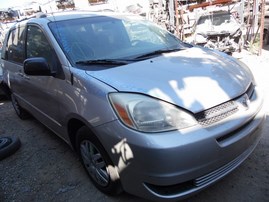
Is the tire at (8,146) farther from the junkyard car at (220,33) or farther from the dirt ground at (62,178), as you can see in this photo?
the junkyard car at (220,33)

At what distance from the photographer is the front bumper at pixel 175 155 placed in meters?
1.89

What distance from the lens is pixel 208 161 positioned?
6.53 feet

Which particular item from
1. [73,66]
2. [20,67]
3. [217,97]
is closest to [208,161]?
[217,97]

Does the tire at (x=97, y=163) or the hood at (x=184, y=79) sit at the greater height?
the hood at (x=184, y=79)

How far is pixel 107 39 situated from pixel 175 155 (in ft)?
5.41

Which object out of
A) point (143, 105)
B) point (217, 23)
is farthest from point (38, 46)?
point (217, 23)

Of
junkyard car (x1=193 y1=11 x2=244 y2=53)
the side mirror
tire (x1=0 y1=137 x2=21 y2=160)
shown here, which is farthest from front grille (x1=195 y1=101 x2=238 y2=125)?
junkyard car (x1=193 y1=11 x2=244 y2=53)

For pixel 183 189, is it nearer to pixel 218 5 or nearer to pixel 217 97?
pixel 217 97

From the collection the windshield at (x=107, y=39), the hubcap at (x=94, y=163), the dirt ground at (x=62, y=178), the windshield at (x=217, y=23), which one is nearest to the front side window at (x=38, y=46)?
the windshield at (x=107, y=39)

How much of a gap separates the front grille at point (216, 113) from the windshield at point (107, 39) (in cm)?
103

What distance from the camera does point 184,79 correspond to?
88.8 inches

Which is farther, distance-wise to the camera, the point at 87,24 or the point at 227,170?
the point at 87,24

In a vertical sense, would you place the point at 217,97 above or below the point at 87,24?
below

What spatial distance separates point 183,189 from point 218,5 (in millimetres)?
8937
